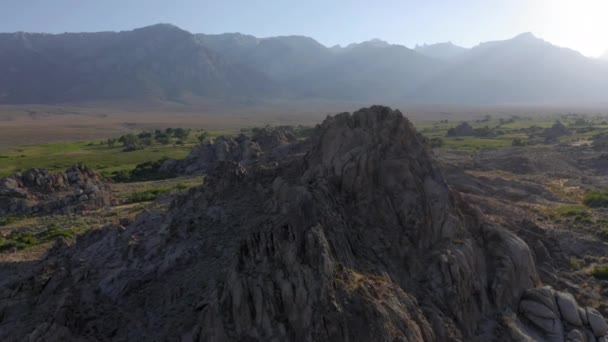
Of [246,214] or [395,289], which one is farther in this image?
[246,214]

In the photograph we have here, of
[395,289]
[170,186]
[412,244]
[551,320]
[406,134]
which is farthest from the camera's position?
[170,186]

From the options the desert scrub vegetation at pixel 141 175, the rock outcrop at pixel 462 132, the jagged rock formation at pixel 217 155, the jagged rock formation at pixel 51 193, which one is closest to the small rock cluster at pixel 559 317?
the jagged rock formation at pixel 51 193

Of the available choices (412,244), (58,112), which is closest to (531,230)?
(412,244)

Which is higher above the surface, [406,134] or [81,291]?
[406,134]

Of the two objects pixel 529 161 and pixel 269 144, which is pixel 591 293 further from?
pixel 269 144

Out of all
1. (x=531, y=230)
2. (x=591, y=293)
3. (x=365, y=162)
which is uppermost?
(x=365, y=162)

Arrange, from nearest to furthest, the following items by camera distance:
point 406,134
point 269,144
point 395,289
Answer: point 395,289 → point 406,134 → point 269,144
